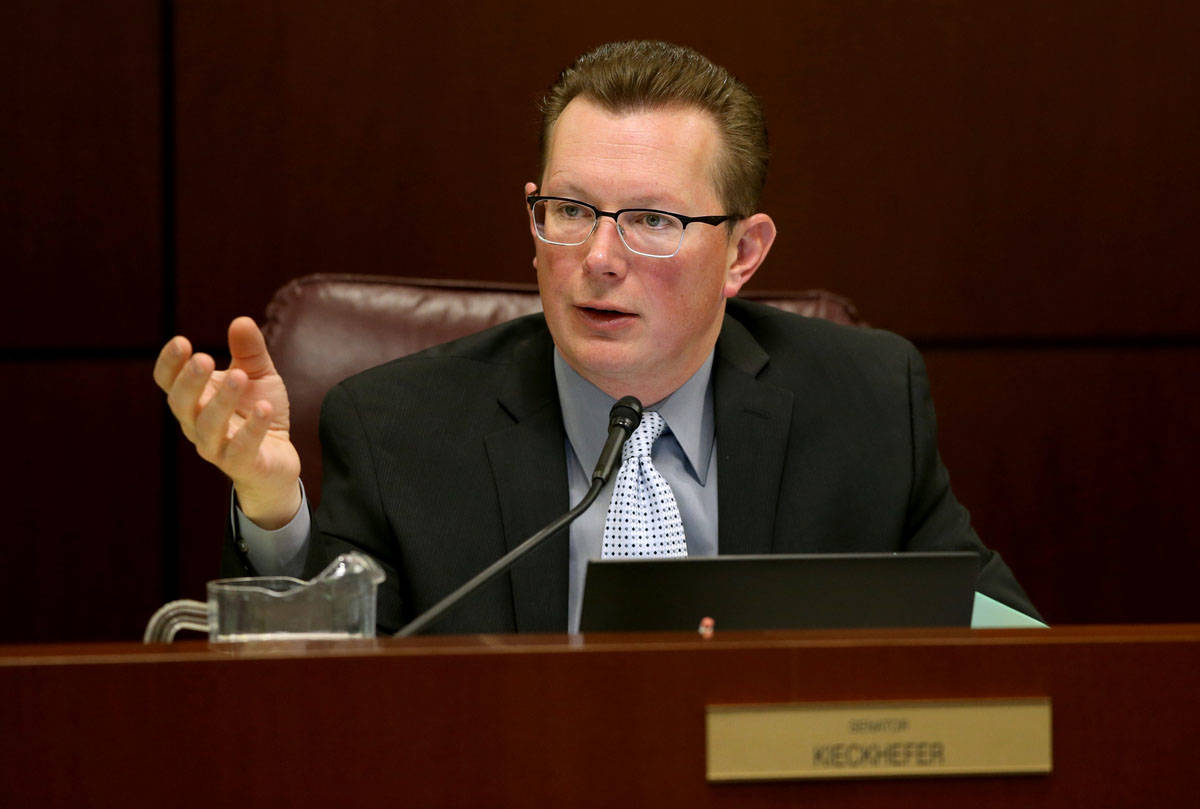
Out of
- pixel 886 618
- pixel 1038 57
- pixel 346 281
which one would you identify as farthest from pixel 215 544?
pixel 1038 57

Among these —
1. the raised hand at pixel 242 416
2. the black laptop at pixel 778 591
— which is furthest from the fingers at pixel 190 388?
the black laptop at pixel 778 591

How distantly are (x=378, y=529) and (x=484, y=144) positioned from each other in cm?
87

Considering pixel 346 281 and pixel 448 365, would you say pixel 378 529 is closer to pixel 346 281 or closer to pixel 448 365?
pixel 448 365

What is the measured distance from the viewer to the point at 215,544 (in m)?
2.10

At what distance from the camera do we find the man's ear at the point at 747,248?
163cm

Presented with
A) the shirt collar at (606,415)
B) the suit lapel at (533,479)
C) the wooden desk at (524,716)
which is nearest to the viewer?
the wooden desk at (524,716)

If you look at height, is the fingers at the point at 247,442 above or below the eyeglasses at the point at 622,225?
below

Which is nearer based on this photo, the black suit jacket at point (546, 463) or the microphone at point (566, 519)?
the microphone at point (566, 519)

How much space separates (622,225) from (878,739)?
0.91 m

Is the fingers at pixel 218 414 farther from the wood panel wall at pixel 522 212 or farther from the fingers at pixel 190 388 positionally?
the wood panel wall at pixel 522 212

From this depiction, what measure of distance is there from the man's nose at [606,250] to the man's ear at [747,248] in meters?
0.21

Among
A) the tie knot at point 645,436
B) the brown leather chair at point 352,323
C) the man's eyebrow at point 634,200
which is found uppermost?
the man's eyebrow at point 634,200

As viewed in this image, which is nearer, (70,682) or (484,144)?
(70,682)

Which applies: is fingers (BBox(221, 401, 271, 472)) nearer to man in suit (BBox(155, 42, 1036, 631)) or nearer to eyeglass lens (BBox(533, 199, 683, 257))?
man in suit (BBox(155, 42, 1036, 631))
